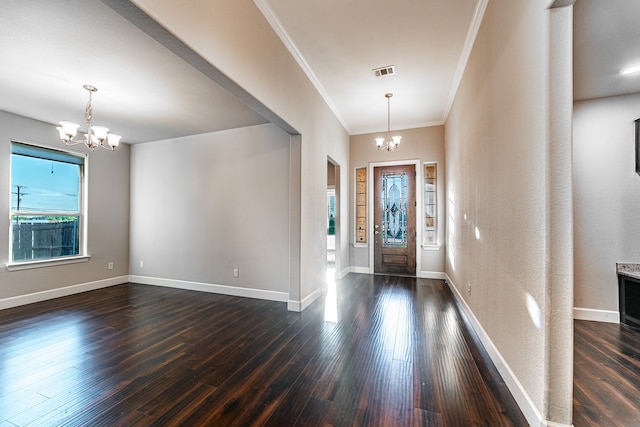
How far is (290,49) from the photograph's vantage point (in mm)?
3188

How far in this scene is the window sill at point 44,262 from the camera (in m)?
3.90

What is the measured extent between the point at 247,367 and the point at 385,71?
3.93 m

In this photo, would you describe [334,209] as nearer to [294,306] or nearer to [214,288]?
[214,288]

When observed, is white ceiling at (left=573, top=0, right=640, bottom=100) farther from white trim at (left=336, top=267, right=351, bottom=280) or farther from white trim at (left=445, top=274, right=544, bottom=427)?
white trim at (left=336, top=267, right=351, bottom=280)

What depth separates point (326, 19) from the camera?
274 centimetres

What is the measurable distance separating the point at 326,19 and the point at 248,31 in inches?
34.0

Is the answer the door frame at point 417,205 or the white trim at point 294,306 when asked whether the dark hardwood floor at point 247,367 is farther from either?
the door frame at point 417,205

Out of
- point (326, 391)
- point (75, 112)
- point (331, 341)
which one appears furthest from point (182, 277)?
point (326, 391)

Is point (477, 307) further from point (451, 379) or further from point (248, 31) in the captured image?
point (248, 31)

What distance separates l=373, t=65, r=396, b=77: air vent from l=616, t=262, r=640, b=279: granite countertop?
3.65 meters

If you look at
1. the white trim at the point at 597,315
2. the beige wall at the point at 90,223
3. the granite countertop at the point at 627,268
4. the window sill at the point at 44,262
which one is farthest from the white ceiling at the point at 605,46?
the window sill at the point at 44,262

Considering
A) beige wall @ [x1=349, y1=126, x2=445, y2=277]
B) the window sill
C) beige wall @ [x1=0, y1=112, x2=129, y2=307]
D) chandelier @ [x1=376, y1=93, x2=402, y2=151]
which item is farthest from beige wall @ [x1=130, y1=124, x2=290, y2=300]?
beige wall @ [x1=349, y1=126, x2=445, y2=277]

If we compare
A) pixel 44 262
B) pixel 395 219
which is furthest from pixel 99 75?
pixel 395 219

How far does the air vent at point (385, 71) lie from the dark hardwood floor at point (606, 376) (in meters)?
3.76
